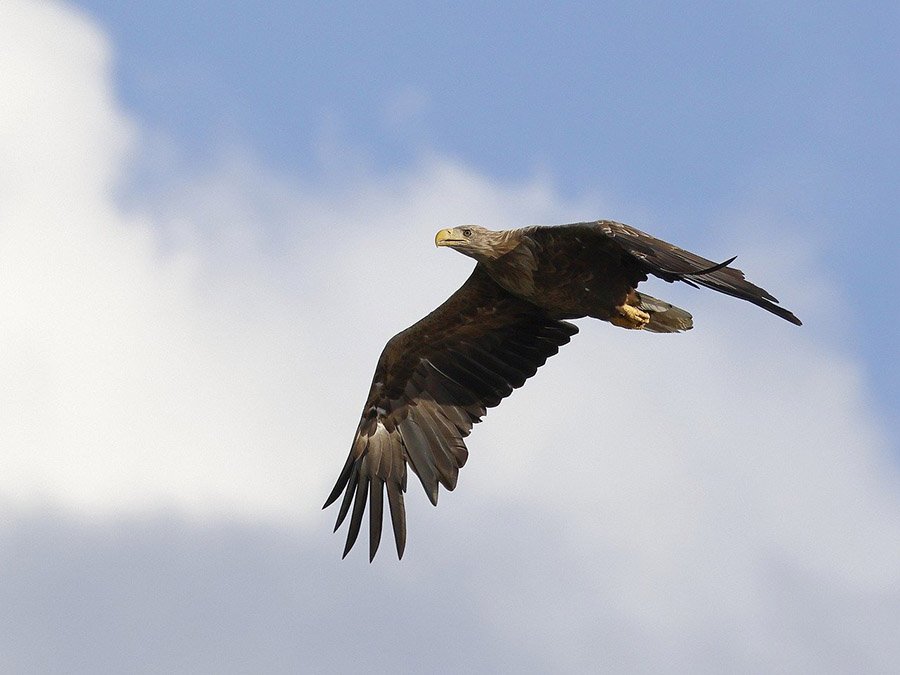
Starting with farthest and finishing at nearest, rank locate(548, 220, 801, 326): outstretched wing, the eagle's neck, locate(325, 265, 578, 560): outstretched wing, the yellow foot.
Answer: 1. locate(325, 265, 578, 560): outstretched wing
2. the yellow foot
3. the eagle's neck
4. locate(548, 220, 801, 326): outstretched wing

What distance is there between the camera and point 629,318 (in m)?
15.7

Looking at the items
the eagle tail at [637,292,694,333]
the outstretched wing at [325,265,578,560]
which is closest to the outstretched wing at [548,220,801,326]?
the eagle tail at [637,292,694,333]

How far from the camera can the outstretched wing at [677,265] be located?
1335 centimetres

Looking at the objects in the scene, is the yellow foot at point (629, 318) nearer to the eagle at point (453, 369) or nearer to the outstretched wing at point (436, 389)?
the eagle at point (453, 369)

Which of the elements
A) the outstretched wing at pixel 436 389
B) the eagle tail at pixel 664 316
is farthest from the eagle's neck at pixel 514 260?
the outstretched wing at pixel 436 389

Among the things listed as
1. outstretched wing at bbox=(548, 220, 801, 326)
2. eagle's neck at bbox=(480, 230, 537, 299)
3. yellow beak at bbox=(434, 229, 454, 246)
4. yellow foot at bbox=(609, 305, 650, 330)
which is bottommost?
outstretched wing at bbox=(548, 220, 801, 326)

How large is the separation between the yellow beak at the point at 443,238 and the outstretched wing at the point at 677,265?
1.13 metres

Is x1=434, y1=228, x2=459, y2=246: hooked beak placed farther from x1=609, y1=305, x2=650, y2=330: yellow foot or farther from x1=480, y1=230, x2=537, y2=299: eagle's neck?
x1=609, y1=305, x2=650, y2=330: yellow foot

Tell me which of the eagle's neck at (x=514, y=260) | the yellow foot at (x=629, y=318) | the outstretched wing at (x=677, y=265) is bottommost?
the outstretched wing at (x=677, y=265)

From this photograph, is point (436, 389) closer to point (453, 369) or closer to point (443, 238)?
point (453, 369)

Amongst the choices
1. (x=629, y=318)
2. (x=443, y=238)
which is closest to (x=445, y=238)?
(x=443, y=238)

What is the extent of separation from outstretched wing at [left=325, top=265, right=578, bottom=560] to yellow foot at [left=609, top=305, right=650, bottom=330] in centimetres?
134

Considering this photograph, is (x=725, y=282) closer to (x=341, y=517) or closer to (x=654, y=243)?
(x=654, y=243)

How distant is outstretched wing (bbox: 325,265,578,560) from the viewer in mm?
17203
